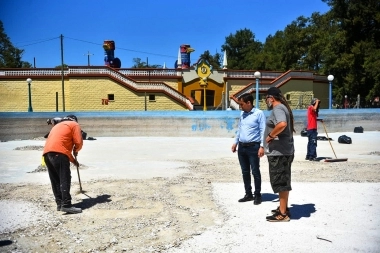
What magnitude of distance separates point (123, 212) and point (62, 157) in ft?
4.10

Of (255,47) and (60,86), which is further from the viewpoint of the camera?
(255,47)

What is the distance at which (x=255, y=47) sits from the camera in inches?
3307

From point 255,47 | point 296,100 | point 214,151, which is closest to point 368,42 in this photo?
point 296,100

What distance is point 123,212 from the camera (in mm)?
6078

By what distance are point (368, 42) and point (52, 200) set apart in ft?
117

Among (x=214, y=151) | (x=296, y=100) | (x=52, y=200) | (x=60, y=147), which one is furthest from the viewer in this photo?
(x=296, y=100)

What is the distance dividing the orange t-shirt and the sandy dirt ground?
975mm

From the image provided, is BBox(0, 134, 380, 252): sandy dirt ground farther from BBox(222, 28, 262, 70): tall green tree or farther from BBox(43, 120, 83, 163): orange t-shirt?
BBox(222, 28, 262, 70): tall green tree

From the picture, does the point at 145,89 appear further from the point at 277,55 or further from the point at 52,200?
the point at 277,55

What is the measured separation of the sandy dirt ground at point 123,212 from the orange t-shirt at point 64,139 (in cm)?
98

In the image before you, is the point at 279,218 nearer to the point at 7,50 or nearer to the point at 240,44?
the point at 7,50

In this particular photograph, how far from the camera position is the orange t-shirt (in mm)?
6020

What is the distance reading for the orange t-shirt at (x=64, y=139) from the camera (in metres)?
6.02

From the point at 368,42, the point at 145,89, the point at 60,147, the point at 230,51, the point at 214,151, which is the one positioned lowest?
the point at 214,151
